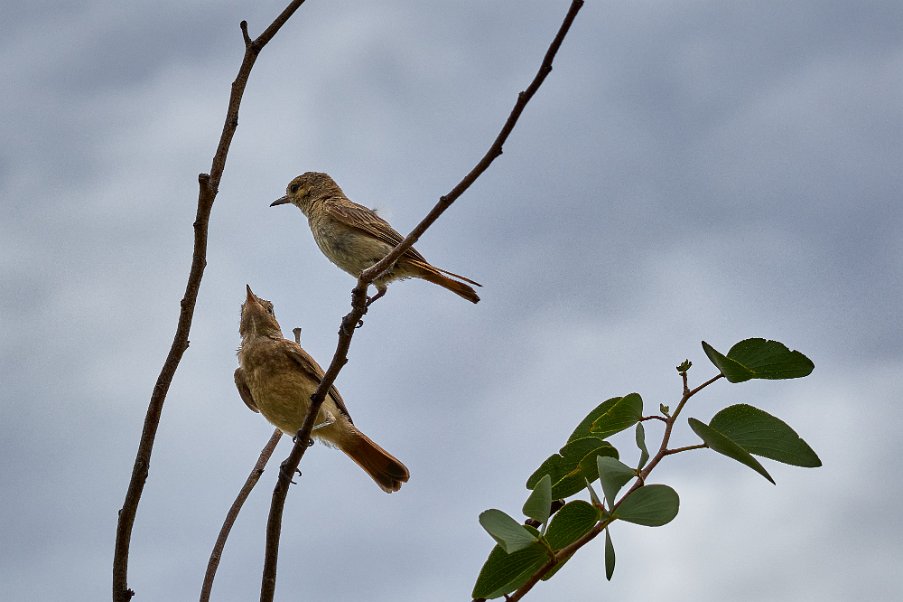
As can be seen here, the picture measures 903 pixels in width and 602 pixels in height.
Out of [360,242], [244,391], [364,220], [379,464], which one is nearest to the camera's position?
[379,464]

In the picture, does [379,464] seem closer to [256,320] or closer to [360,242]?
[256,320]

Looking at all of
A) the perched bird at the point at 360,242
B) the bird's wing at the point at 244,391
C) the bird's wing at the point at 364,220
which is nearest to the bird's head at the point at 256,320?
the bird's wing at the point at 244,391

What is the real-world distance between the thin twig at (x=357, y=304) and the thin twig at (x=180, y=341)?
411 mm

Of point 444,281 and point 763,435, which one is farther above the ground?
point 444,281

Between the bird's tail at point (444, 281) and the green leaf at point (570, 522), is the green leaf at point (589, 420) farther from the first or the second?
the bird's tail at point (444, 281)

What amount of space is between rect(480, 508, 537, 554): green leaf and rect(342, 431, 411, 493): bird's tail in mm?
3284

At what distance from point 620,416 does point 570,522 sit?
310 mm

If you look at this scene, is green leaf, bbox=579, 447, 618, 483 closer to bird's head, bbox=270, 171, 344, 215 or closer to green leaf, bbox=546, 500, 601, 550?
green leaf, bbox=546, 500, 601, 550

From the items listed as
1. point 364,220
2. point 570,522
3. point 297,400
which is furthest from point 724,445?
point 364,220

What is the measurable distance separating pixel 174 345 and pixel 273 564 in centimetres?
73

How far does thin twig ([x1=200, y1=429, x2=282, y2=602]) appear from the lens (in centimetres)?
333

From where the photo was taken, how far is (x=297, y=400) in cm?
527

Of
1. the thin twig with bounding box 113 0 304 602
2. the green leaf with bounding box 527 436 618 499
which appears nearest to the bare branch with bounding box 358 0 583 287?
the thin twig with bounding box 113 0 304 602

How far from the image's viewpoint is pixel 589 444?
208 centimetres
